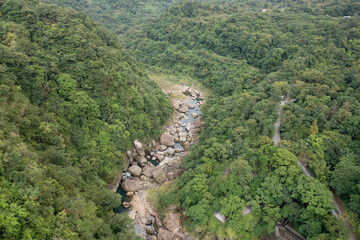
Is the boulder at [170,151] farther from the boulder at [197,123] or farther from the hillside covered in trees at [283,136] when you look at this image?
the boulder at [197,123]

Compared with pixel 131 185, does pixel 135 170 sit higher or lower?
lower

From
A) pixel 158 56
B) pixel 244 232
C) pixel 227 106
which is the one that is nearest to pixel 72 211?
pixel 244 232

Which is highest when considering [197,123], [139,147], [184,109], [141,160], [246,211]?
[246,211]

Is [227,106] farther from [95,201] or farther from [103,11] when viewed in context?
[103,11]

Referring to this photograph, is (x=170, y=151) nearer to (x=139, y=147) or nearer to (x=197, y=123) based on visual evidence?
(x=139, y=147)

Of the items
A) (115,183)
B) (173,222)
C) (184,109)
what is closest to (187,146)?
(184,109)

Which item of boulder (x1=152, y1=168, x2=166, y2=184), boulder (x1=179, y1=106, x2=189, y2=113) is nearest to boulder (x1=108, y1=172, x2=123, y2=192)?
boulder (x1=152, y1=168, x2=166, y2=184)

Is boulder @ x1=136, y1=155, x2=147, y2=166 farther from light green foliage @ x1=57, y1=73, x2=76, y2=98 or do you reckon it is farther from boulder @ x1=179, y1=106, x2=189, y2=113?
boulder @ x1=179, y1=106, x2=189, y2=113
